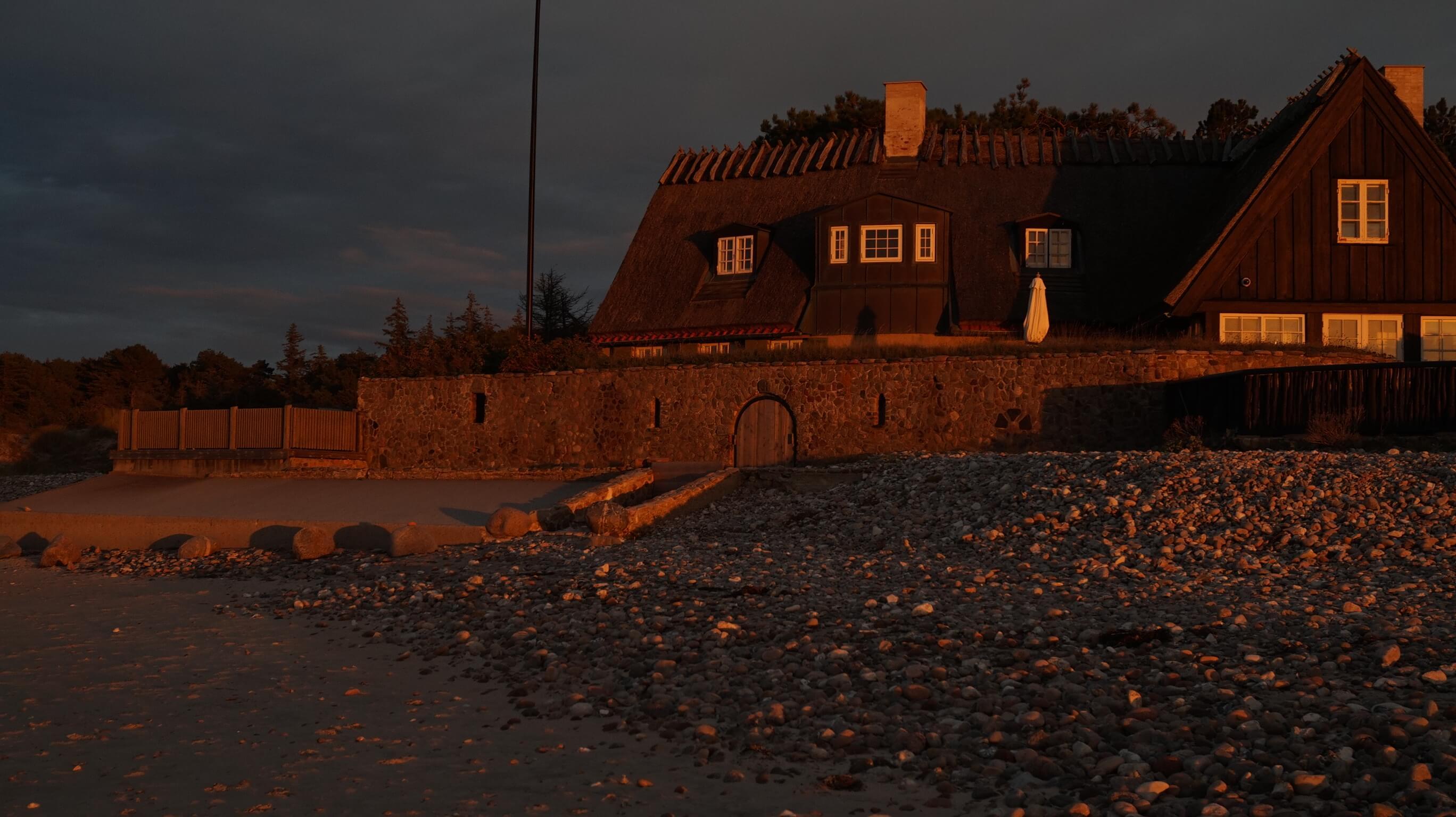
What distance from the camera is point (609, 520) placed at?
54.2ft

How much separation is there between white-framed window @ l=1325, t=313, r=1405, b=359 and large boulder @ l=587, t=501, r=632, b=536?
733 inches

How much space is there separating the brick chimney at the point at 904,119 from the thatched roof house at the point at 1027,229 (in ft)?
0.22

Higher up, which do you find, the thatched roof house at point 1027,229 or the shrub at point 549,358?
the thatched roof house at point 1027,229

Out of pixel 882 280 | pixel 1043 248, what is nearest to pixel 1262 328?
pixel 1043 248

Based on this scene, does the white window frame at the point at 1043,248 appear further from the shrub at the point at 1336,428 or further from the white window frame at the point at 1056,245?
the shrub at the point at 1336,428

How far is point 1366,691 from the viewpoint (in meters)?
6.65

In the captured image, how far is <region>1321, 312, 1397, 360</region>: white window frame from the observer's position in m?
25.6

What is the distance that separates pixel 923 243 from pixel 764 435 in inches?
303

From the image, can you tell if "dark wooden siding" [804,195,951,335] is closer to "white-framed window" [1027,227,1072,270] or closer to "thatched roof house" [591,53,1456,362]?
"thatched roof house" [591,53,1456,362]

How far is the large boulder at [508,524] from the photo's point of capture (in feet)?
54.9

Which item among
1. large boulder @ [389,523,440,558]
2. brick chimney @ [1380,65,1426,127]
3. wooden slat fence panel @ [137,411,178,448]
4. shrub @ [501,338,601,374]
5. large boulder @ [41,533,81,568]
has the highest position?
brick chimney @ [1380,65,1426,127]

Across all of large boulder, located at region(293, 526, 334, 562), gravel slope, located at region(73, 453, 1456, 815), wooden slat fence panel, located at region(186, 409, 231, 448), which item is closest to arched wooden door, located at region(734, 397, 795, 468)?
gravel slope, located at region(73, 453, 1456, 815)

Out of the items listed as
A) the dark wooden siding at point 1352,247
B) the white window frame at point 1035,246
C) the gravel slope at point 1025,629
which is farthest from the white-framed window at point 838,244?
the gravel slope at point 1025,629

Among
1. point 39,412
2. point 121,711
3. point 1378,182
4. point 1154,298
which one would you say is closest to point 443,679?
point 121,711
